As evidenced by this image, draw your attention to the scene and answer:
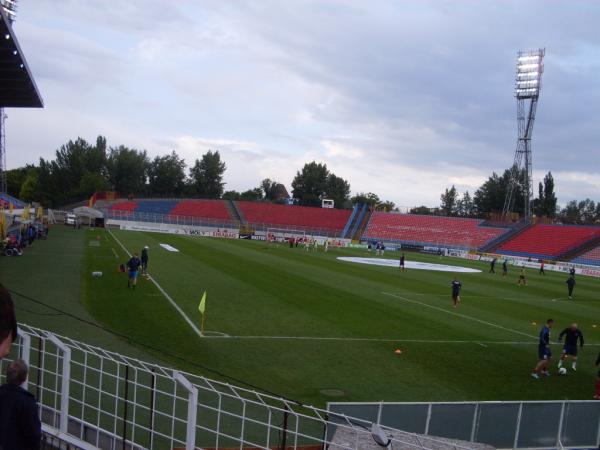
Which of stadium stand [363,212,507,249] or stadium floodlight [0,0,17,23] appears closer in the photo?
stadium floodlight [0,0,17,23]

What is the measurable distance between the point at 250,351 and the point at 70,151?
120 m

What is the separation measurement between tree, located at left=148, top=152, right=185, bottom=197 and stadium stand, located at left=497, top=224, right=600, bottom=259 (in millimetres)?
79565

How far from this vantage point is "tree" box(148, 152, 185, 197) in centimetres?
13212

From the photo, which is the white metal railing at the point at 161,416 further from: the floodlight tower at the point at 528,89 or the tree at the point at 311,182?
the tree at the point at 311,182

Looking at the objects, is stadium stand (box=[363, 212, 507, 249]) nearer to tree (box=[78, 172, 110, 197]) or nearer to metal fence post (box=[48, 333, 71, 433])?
tree (box=[78, 172, 110, 197])

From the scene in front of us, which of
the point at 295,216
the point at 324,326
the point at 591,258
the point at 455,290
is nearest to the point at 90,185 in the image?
the point at 295,216

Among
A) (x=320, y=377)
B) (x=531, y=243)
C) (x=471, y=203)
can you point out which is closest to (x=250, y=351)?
(x=320, y=377)

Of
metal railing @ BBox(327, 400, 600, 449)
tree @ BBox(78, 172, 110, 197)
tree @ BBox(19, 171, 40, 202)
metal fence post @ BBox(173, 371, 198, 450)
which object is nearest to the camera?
metal fence post @ BBox(173, 371, 198, 450)

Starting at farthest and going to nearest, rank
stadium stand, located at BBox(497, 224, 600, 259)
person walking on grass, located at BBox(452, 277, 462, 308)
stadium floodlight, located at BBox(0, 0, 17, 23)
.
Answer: stadium stand, located at BBox(497, 224, 600, 259), stadium floodlight, located at BBox(0, 0, 17, 23), person walking on grass, located at BBox(452, 277, 462, 308)

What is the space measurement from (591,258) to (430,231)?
26603mm

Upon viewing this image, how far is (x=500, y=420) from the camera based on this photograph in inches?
380

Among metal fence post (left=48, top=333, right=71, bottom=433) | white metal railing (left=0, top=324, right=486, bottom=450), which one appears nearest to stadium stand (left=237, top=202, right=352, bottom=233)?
white metal railing (left=0, top=324, right=486, bottom=450)

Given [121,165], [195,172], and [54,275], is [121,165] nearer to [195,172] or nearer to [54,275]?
[195,172]

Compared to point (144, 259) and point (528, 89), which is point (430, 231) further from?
point (144, 259)
